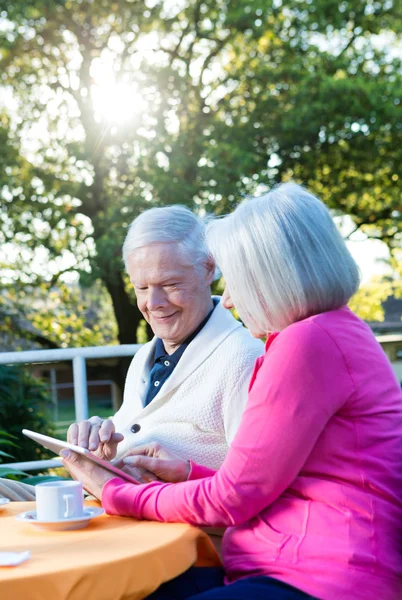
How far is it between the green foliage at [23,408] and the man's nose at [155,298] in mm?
3158

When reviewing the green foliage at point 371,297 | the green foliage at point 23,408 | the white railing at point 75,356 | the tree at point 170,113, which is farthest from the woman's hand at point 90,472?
the green foliage at point 371,297

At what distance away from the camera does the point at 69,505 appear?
5.58ft

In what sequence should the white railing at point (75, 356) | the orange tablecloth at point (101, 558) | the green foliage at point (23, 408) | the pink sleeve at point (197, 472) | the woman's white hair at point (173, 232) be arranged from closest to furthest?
1. the orange tablecloth at point (101, 558)
2. the pink sleeve at point (197, 472)
3. the woman's white hair at point (173, 232)
4. the white railing at point (75, 356)
5. the green foliage at point (23, 408)

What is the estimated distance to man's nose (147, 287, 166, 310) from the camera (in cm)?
Result: 255

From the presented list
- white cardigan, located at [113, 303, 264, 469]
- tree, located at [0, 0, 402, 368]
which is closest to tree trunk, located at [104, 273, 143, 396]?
tree, located at [0, 0, 402, 368]

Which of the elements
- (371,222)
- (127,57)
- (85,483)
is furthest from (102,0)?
(85,483)

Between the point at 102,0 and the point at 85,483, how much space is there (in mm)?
15020

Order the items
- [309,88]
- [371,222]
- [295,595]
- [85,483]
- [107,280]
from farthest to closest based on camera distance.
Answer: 1. [371,222]
2. [107,280]
3. [309,88]
4. [85,483]
5. [295,595]

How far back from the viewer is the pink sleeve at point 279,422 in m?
1.56

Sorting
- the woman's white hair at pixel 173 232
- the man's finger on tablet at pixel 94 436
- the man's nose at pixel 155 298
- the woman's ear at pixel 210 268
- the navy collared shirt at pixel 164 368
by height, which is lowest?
the man's finger on tablet at pixel 94 436

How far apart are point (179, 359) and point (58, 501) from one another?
2.91 ft

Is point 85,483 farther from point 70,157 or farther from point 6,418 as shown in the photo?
Answer: point 70,157

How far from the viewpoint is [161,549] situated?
1.51m

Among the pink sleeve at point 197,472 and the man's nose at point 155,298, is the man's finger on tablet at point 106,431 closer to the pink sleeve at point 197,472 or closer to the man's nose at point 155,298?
the pink sleeve at point 197,472
